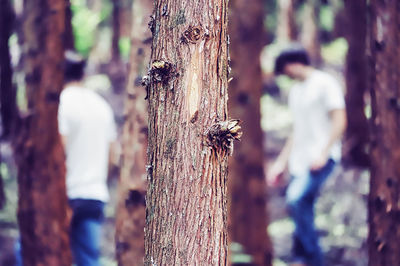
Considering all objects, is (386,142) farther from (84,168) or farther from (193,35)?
(84,168)

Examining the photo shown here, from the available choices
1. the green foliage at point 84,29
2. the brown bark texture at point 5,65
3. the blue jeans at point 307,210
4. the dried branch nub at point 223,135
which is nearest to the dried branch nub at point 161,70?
the dried branch nub at point 223,135

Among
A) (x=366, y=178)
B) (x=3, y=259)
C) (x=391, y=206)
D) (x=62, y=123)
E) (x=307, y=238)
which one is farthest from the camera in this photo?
(x=366, y=178)

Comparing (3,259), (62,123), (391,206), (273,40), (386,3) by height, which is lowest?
(3,259)

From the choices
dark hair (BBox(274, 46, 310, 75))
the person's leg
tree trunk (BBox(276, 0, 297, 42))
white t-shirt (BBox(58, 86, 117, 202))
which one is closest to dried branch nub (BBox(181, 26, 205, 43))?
white t-shirt (BBox(58, 86, 117, 202))

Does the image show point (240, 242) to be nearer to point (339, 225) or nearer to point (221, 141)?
point (339, 225)

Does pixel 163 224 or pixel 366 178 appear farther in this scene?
pixel 366 178

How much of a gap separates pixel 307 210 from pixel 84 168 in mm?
2292

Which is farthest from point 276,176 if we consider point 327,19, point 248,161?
point 327,19

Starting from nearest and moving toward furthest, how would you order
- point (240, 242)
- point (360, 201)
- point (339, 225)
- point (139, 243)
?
1. point (139, 243)
2. point (240, 242)
3. point (339, 225)
4. point (360, 201)

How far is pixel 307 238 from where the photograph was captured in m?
5.87

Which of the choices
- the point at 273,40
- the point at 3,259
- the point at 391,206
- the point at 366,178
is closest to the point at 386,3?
the point at 391,206

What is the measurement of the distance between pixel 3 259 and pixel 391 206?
218 inches

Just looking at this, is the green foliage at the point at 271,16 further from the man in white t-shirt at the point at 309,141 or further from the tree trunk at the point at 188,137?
the tree trunk at the point at 188,137

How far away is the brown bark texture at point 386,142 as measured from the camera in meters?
4.11
